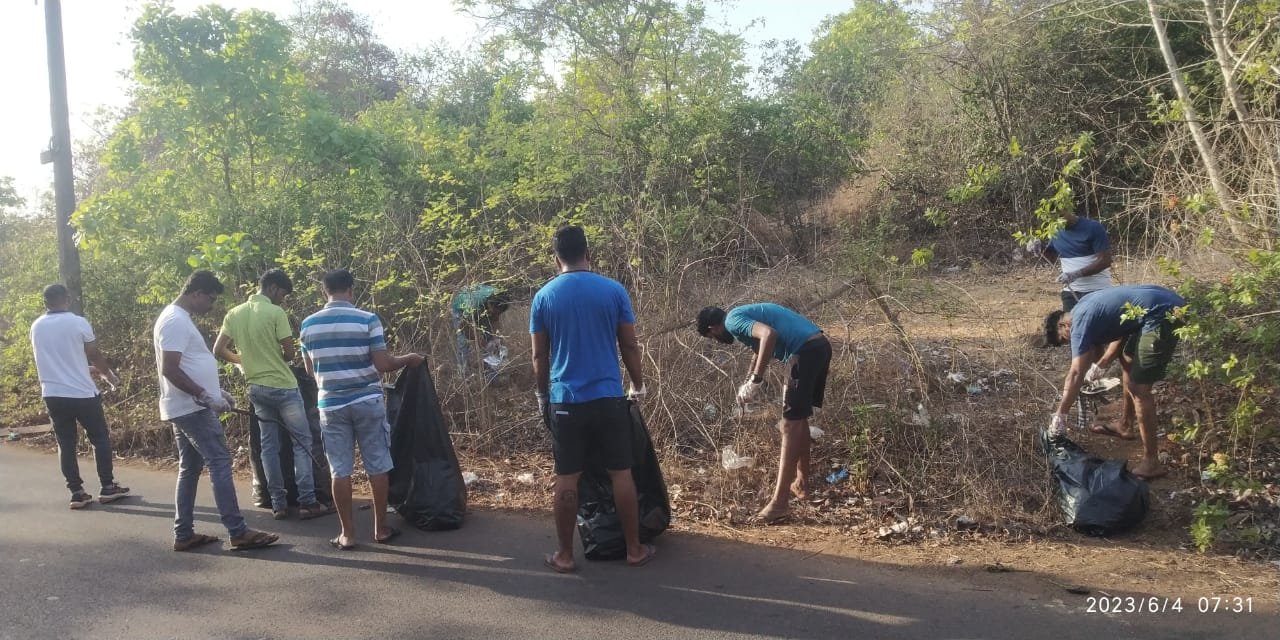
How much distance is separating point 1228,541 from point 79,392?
761 centimetres

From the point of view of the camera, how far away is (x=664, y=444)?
627cm

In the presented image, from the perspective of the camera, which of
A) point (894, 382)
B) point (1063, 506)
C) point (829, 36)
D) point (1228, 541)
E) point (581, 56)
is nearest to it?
point (1228, 541)

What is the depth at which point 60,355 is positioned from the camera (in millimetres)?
6105

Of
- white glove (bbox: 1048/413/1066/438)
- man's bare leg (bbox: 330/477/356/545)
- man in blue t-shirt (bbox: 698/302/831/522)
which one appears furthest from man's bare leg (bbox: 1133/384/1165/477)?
man's bare leg (bbox: 330/477/356/545)

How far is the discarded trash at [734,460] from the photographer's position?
5.63 m

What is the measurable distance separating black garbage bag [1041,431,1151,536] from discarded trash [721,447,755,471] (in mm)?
1930

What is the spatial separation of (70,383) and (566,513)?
430 centimetres

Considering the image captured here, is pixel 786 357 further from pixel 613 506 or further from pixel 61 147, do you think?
pixel 61 147

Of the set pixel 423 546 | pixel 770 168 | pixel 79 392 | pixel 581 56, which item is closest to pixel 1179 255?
pixel 423 546

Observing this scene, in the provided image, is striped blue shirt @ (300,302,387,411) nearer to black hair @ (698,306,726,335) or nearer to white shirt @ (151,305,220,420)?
white shirt @ (151,305,220,420)

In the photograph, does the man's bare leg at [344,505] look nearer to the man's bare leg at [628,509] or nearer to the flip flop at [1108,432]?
the man's bare leg at [628,509]

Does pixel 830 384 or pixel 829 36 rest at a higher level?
pixel 829 36

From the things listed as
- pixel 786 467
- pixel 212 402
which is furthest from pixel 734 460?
pixel 212 402

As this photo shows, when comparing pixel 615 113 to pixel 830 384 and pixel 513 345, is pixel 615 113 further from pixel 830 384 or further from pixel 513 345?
pixel 830 384
